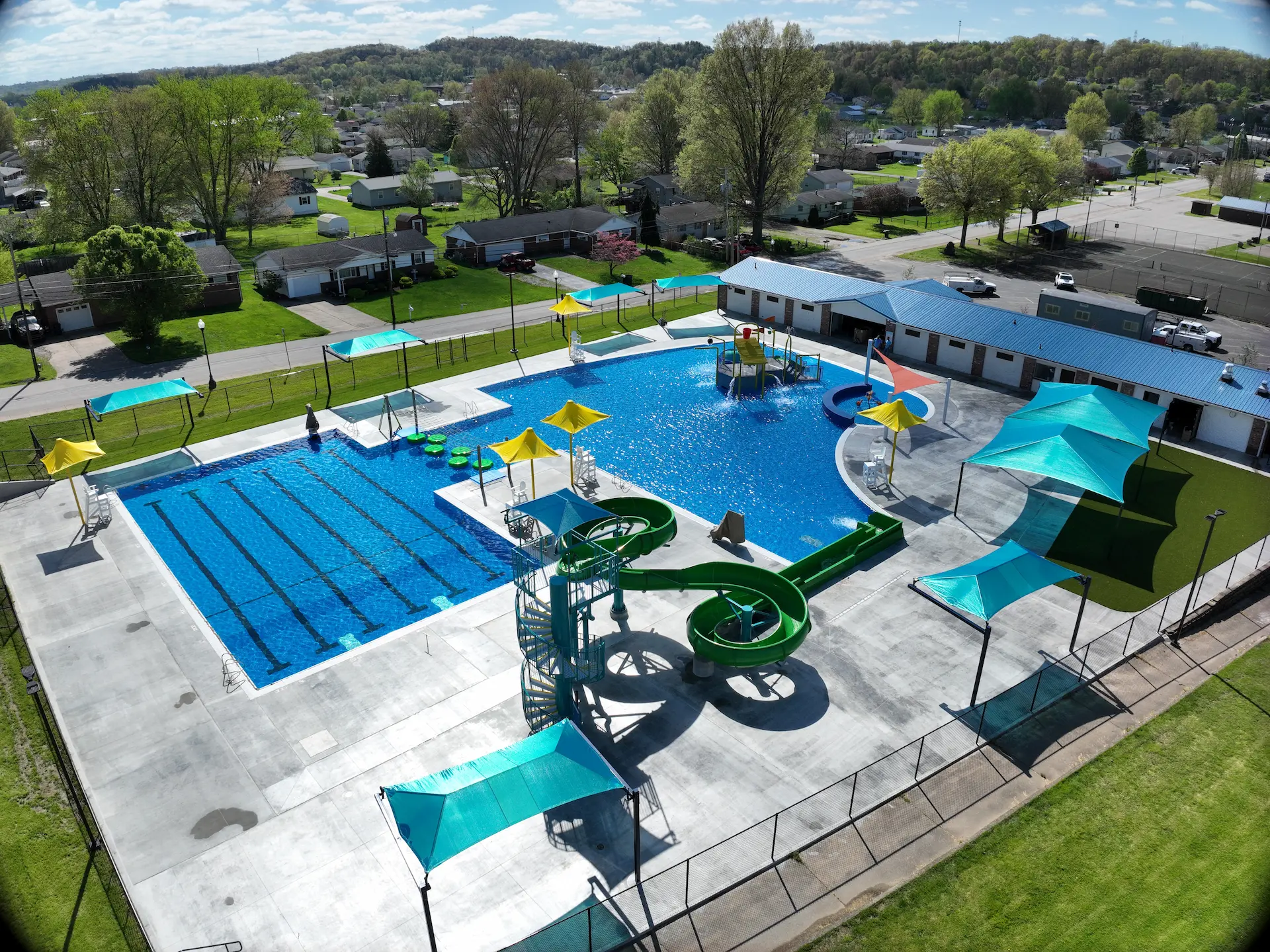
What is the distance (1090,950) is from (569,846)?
9691 millimetres

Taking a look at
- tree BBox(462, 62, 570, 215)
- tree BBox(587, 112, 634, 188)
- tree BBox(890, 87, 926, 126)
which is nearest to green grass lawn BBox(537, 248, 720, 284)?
tree BBox(462, 62, 570, 215)

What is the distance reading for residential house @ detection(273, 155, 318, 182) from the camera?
9794 centimetres

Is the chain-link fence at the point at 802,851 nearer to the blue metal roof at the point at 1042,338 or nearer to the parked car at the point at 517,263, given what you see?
the blue metal roof at the point at 1042,338

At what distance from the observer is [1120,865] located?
55.0 feet

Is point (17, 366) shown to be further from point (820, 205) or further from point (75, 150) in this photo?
point (820, 205)

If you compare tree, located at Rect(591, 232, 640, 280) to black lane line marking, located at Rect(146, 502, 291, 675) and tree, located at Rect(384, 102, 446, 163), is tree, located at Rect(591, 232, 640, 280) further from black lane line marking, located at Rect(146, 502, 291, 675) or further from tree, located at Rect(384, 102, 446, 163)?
tree, located at Rect(384, 102, 446, 163)

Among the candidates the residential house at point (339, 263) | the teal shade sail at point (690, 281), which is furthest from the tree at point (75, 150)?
the teal shade sail at point (690, 281)

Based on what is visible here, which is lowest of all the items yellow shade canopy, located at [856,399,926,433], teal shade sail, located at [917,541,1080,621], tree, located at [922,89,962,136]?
teal shade sail, located at [917,541,1080,621]

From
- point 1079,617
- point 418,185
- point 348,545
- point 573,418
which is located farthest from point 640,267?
point 1079,617

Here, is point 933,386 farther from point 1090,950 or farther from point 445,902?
point 445,902

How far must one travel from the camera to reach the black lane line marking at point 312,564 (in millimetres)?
25641

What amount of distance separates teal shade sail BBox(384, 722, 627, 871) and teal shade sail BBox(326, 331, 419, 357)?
92.3 feet

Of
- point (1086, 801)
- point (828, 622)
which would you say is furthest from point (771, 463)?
point (1086, 801)

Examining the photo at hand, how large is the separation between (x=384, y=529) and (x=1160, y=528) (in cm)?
2674
